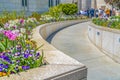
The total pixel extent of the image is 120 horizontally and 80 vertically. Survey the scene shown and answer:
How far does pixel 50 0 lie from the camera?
1329 inches

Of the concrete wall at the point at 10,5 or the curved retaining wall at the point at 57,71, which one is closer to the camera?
the curved retaining wall at the point at 57,71

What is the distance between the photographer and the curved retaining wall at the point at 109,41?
9.30 metres

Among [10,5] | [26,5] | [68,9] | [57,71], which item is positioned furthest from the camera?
[26,5]

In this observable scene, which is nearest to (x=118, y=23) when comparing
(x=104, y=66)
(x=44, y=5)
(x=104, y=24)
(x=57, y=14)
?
(x=104, y=24)

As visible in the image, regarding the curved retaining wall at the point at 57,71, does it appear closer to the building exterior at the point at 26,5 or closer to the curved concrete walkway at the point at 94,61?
the curved concrete walkway at the point at 94,61

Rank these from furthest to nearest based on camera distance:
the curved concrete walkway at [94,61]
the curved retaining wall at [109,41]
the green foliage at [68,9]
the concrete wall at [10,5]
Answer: the green foliage at [68,9] < the concrete wall at [10,5] < the curved retaining wall at [109,41] < the curved concrete walkway at [94,61]

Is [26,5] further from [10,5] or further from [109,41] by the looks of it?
[109,41]

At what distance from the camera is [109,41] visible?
10148mm

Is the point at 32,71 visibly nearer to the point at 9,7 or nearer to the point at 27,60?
the point at 27,60

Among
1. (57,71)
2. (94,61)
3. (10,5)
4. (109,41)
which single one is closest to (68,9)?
(10,5)

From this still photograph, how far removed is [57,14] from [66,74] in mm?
17965

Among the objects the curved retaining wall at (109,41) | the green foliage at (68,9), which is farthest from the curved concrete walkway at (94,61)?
the green foliage at (68,9)

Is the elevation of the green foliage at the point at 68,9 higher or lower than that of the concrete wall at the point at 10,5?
lower

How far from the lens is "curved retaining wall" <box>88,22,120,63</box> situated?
9305 mm
